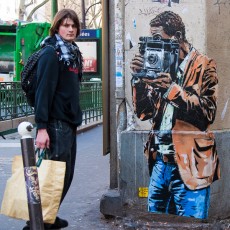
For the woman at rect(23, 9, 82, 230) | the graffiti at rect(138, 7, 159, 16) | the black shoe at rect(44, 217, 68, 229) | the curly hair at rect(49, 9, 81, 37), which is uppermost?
the graffiti at rect(138, 7, 159, 16)

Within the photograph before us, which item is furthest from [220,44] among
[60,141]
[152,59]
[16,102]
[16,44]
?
[16,44]

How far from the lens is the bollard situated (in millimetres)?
4094

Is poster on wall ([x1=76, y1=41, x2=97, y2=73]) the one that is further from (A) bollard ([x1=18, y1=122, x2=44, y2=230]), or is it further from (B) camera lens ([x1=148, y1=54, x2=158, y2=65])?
(A) bollard ([x1=18, y1=122, x2=44, y2=230])

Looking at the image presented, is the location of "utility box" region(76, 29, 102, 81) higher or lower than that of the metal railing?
higher

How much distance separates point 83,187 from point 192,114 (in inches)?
103

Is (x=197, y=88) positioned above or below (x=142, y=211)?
above

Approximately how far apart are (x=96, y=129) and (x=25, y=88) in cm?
1057

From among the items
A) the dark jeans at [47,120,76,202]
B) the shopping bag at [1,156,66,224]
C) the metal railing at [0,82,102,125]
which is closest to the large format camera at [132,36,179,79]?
the dark jeans at [47,120,76,202]

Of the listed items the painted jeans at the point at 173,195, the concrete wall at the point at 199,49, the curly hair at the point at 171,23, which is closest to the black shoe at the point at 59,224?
the concrete wall at the point at 199,49

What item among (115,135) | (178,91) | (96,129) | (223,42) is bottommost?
(96,129)

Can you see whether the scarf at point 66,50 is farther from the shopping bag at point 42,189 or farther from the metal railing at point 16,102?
the metal railing at point 16,102

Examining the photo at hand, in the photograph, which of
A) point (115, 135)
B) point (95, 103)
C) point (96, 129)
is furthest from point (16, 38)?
point (115, 135)

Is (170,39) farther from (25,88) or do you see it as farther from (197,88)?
(25,88)

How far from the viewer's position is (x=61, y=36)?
4.90m
